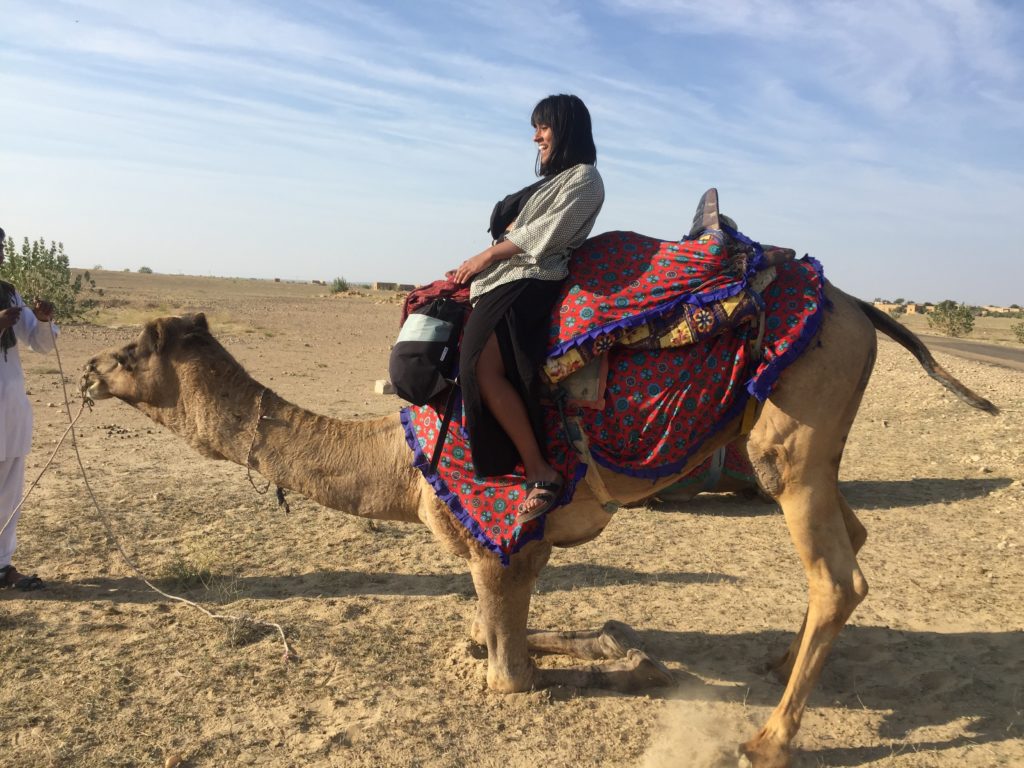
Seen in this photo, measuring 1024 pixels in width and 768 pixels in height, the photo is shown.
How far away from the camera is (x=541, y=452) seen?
12.4ft

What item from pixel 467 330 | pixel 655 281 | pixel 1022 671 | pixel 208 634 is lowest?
pixel 208 634

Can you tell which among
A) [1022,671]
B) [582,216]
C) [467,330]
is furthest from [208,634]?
[1022,671]

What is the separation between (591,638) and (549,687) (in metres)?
0.47

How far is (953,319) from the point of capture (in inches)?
1622

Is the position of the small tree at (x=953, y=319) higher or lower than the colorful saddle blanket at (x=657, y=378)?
higher

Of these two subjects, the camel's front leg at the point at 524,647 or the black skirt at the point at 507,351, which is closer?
the black skirt at the point at 507,351

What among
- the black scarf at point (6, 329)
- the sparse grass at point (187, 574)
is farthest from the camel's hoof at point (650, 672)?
the black scarf at point (6, 329)

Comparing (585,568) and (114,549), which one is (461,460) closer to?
(585,568)

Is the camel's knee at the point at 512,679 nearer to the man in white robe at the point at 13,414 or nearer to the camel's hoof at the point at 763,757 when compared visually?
the camel's hoof at the point at 763,757

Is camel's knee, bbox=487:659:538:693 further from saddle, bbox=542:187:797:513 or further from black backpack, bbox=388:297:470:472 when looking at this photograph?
black backpack, bbox=388:297:470:472

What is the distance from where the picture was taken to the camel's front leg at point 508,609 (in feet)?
13.3

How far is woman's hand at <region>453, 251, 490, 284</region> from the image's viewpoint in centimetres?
371

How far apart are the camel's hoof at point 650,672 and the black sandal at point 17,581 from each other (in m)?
4.13

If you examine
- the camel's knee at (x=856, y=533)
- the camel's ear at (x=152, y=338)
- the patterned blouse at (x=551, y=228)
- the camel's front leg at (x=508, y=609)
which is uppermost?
the patterned blouse at (x=551, y=228)
